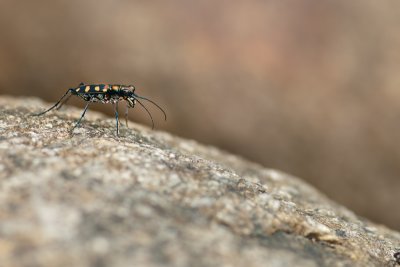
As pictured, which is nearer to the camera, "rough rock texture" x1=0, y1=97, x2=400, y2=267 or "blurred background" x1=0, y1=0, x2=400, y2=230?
"rough rock texture" x1=0, y1=97, x2=400, y2=267

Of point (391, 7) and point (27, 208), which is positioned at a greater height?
point (391, 7)

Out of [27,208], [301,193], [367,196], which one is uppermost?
[27,208]

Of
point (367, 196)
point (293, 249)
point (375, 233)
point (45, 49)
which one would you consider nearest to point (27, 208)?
point (293, 249)

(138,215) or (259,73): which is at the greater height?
(259,73)

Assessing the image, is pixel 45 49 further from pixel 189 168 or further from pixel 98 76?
pixel 189 168

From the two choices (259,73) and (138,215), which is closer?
(138,215)
